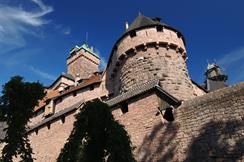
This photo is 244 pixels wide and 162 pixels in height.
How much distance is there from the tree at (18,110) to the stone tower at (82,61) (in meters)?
28.6

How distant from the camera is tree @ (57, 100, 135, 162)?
9.80 metres

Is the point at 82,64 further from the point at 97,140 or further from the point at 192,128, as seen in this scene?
the point at 192,128

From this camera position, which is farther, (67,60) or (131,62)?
(67,60)

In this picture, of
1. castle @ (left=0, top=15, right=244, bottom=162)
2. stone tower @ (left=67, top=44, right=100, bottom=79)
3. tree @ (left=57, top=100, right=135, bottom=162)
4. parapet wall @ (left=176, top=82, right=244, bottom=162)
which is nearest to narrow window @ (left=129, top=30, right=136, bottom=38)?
castle @ (left=0, top=15, right=244, bottom=162)

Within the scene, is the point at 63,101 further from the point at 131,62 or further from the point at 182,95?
the point at 182,95

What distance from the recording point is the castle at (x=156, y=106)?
9.98 meters

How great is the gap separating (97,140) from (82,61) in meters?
33.7

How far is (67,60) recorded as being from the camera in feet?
148

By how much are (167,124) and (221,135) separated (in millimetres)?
2309

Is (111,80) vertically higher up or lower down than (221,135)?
higher up

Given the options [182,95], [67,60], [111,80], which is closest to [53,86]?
[67,60]

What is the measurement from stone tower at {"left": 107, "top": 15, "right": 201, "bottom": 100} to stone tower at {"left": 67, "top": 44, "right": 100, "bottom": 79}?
23.3m

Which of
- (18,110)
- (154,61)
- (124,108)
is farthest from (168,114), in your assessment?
(18,110)

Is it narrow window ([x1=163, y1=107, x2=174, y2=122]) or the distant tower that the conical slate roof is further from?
the distant tower
